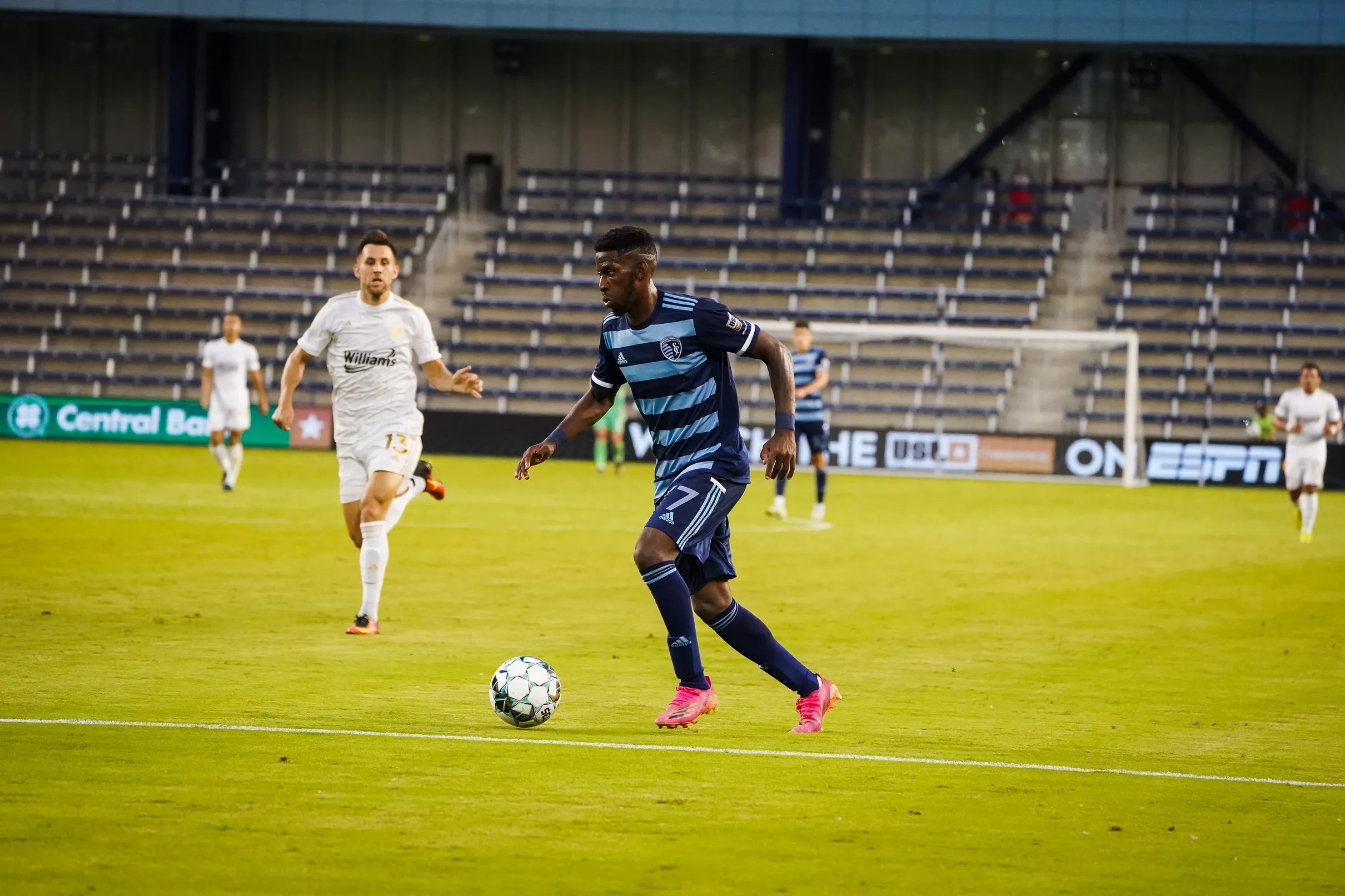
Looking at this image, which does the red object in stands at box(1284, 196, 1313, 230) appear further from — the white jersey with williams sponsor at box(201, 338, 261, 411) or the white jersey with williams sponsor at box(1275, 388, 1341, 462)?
the white jersey with williams sponsor at box(201, 338, 261, 411)

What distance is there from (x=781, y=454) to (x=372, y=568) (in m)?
4.42

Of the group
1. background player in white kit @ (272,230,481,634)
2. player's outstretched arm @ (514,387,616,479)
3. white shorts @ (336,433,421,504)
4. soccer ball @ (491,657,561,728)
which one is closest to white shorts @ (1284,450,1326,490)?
background player in white kit @ (272,230,481,634)

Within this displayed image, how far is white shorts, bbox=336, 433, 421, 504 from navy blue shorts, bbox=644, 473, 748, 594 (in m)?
3.91

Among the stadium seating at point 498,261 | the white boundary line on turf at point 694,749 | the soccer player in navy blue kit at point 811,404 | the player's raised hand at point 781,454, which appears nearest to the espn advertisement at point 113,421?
the stadium seating at point 498,261

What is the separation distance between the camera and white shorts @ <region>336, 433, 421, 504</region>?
1156 cm

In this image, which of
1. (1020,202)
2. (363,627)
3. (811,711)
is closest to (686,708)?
(811,711)

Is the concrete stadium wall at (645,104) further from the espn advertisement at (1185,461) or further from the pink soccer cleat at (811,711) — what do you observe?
the pink soccer cleat at (811,711)

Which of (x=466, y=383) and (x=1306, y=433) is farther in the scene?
Answer: (x=1306, y=433)

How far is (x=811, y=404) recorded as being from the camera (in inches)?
889

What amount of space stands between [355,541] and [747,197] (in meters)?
29.8

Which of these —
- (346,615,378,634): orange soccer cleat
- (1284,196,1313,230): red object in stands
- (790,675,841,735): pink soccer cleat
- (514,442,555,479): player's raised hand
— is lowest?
(346,615,378,634): orange soccer cleat

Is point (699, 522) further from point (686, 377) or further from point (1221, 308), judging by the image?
point (1221, 308)

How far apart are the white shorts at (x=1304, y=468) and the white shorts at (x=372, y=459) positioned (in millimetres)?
13041

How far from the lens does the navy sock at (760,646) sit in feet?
26.5
